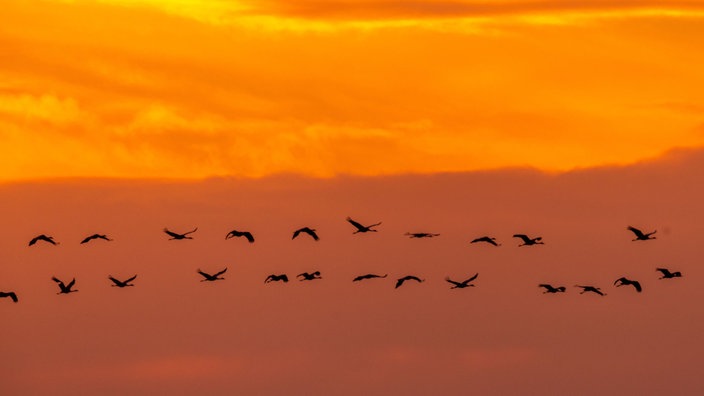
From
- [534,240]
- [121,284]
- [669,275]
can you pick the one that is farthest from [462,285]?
[121,284]

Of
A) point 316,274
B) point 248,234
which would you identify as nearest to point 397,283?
point 316,274

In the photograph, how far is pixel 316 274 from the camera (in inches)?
5453

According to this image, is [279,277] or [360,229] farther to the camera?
[279,277]

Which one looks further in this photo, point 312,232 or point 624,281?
point 624,281

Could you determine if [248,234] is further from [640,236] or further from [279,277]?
[640,236]

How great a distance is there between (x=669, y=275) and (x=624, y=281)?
5.34 m

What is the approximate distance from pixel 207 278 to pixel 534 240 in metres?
21.9

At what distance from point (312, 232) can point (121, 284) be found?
54.6 ft

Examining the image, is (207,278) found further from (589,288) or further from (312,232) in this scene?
(589,288)

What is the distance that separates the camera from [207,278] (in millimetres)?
131500

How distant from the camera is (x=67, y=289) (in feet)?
454

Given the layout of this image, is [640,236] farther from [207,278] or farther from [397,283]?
[207,278]

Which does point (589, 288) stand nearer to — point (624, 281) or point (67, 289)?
point (624, 281)

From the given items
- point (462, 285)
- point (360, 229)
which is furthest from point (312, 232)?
point (462, 285)
